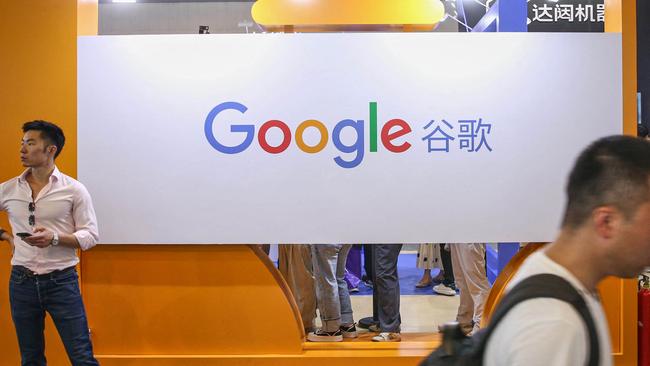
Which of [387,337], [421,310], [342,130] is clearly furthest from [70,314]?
[421,310]

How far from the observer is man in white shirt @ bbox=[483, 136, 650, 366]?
3.65 feet

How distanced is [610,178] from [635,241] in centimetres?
12

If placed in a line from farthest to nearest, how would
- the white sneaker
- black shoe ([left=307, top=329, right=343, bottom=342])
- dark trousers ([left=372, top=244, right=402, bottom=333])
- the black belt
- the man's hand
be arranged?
the white sneaker < dark trousers ([left=372, top=244, right=402, bottom=333]) < black shoe ([left=307, top=329, right=343, bottom=342]) < the black belt < the man's hand

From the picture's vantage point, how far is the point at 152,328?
408cm

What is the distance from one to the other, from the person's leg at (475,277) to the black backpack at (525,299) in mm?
3815

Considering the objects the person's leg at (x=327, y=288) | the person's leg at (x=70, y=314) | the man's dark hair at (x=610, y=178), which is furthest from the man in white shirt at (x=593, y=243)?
the person's leg at (x=327, y=288)

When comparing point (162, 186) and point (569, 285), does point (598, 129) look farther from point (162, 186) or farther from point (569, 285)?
point (569, 285)

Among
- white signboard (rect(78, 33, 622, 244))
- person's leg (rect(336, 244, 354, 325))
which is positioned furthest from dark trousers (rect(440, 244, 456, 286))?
white signboard (rect(78, 33, 622, 244))

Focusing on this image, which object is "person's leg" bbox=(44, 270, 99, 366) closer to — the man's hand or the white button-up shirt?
the white button-up shirt

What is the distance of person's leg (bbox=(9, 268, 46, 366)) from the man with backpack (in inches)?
102

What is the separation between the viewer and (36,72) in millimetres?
4004

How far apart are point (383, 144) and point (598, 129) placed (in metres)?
1.25

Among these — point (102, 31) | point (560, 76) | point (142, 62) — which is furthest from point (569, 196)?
point (102, 31)

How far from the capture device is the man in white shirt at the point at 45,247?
329cm
